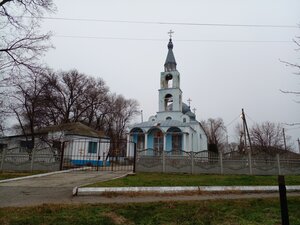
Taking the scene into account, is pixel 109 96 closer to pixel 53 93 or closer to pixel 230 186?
pixel 53 93

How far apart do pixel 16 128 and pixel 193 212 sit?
3478cm

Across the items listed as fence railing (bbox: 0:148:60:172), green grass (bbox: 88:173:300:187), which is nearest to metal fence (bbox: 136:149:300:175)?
green grass (bbox: 88:173:300:187)

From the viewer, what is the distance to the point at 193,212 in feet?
18.1

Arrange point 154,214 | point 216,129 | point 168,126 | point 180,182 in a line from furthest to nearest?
point 216,129 < point 168,126 < point 180,182 < point 154,214

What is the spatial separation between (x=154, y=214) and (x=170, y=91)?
91.5ft

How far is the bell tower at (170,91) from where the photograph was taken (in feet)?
107

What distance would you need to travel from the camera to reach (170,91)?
107 ft

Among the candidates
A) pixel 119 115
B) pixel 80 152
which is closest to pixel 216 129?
pixel 119 115

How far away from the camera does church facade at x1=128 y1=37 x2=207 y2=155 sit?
93.4 feet

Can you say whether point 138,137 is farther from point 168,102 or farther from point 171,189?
point 171,189

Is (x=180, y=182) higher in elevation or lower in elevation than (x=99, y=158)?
lower

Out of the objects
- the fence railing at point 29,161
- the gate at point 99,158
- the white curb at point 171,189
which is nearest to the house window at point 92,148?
the gate at point 99,158

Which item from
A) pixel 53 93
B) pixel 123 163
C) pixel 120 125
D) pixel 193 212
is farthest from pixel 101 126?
pixel 193 212

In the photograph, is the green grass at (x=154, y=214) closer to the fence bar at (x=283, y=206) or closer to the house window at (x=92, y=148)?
the fence bar at (x=283, y=206)
